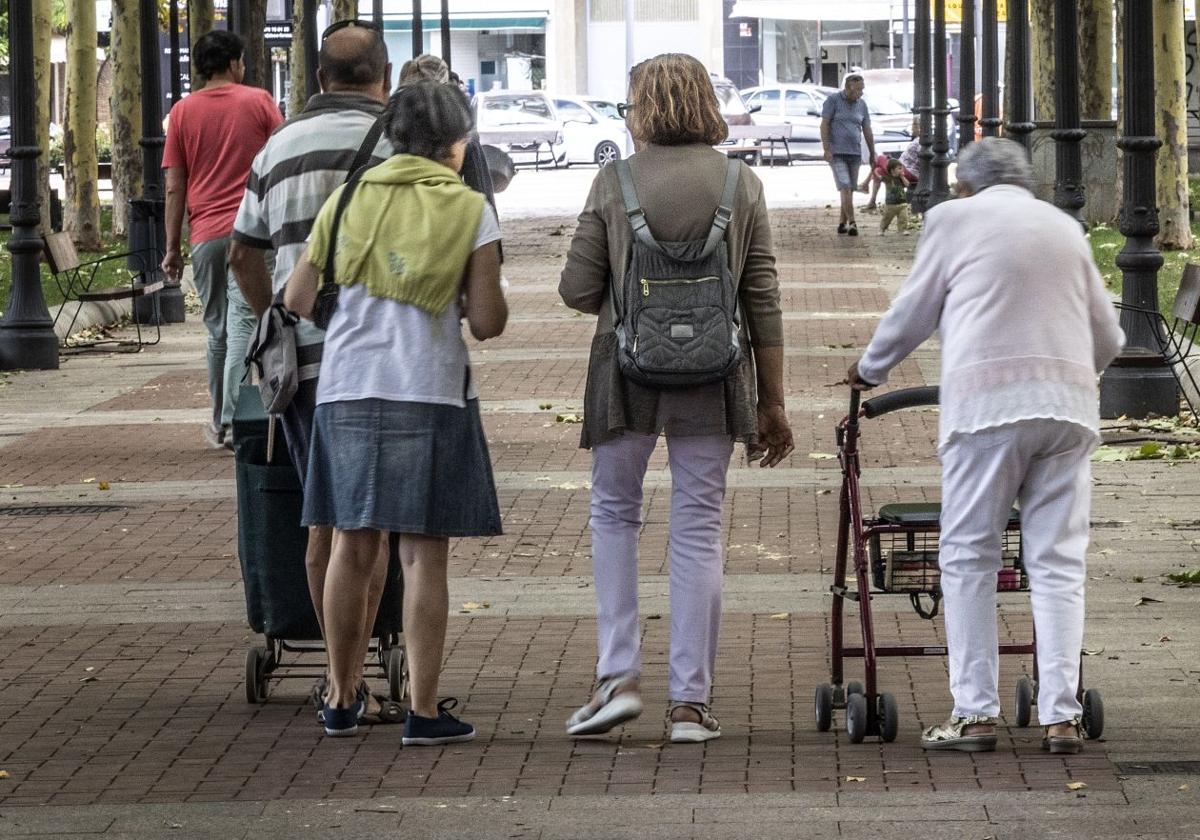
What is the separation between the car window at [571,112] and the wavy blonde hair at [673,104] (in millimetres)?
47283

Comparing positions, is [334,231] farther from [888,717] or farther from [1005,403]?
[888,717]

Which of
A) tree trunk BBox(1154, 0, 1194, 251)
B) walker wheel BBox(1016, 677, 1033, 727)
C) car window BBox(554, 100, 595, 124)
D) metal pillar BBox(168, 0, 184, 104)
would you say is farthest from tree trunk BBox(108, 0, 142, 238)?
walker wheel BBox(1016, 677, 1033, 727)

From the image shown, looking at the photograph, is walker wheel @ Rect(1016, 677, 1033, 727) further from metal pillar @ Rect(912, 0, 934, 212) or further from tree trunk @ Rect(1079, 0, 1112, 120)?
metal pillar @ Rect(912, 0, 934, 212)

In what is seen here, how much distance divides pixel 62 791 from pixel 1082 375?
2.72 m

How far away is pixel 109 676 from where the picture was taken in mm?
7051

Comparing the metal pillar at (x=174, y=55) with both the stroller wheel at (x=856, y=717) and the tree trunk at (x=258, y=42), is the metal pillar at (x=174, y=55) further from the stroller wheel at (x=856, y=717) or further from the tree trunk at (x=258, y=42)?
the stroller wheel at (x=856, y=717)

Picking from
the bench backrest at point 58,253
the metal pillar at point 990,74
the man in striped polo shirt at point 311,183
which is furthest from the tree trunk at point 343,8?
the man in striped polo shirt at point 311,183

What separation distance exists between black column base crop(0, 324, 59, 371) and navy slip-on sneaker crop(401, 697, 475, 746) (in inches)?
433

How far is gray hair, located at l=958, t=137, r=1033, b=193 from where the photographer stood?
5.78 metres

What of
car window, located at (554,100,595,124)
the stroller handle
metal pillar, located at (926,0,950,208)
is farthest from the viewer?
car window, located at (554,100,595,124)

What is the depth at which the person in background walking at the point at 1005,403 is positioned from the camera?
18.5 feet

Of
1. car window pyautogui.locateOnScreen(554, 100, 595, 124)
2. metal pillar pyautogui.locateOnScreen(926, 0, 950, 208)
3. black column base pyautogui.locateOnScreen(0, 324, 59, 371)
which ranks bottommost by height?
black column base pyautogui.locateOnScreen(0, 324, 59, 371)

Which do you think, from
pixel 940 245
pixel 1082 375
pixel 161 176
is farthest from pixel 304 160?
pixel 161 176

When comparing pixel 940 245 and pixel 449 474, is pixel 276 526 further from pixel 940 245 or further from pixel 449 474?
pixel 940 245
